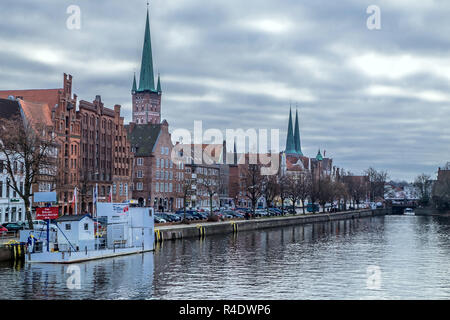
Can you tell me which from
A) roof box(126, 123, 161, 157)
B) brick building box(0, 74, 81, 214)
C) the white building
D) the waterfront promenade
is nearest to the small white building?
the waterfront promenade

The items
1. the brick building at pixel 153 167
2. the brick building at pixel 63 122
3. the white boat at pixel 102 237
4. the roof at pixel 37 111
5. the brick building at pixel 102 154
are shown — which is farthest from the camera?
the brick building at pixel 153 167

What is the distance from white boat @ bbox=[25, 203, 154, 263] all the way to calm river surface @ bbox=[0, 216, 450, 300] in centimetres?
142

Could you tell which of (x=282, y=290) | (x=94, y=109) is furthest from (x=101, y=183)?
(x=282, y=290)

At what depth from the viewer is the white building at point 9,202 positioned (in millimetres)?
83812

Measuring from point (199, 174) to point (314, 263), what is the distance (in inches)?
3924

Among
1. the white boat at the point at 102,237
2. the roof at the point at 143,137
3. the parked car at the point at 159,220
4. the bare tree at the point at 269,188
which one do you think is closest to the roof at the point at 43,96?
the parked car at the point at 159,220

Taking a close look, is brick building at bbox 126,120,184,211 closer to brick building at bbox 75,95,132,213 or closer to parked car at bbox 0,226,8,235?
brick building at bbox 75,95,132,213

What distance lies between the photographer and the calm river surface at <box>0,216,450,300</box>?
42844 mm

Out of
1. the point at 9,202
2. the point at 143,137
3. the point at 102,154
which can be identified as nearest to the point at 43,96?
the point at 102,154

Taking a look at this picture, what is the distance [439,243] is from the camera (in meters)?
82.6

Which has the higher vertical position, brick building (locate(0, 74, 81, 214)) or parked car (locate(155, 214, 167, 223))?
brick building (locate(0, 74, 81, 214))

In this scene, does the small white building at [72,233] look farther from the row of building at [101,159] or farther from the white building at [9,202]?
the white building at [9,202]

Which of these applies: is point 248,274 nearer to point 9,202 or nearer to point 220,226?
point 220,226

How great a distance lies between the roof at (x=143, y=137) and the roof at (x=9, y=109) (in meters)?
42.1
